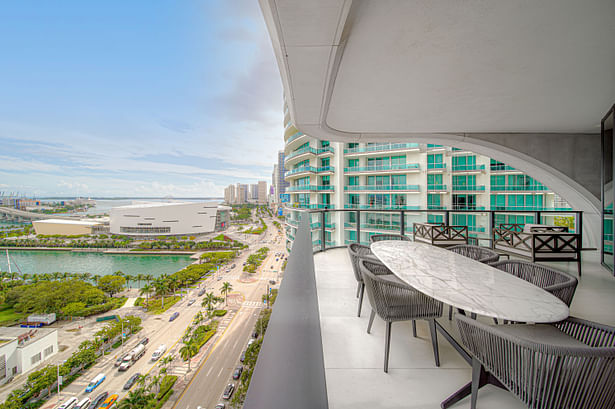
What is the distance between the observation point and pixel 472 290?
181cm

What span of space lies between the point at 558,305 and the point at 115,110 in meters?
88.6

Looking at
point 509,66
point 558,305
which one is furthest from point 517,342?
point 509,66

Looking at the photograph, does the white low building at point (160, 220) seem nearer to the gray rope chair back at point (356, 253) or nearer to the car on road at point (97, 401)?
the car on road at point (97, 401)

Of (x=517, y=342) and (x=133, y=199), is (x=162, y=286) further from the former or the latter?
(x=133, y=199)

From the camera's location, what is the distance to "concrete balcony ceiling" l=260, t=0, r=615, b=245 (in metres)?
1.93

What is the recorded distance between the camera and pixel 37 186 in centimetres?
6756

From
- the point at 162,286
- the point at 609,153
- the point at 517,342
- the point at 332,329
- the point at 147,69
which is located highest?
the point at 147,69

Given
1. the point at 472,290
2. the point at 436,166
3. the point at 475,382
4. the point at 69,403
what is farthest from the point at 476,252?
the point at 69,403

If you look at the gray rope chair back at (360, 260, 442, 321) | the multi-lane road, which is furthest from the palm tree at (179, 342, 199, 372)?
the gray rope chair back at (360, 260, 442, 321)

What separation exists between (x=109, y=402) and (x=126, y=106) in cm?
7631

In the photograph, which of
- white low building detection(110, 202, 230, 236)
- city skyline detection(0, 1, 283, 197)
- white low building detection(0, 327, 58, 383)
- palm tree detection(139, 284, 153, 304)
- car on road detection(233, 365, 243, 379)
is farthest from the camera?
city skyline detection(0, 1, 283, 197)

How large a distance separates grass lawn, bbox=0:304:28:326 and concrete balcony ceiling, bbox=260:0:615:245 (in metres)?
32.6

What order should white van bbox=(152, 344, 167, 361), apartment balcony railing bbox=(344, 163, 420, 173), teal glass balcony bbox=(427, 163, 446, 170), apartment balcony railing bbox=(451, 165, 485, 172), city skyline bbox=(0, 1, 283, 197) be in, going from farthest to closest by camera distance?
city skyline bbox=(0, 1, 283, 197) → apartment balcony railing bbox=(451, 165, 485, 172) → teal glass balcony bbox=(427, 163, 446, 170) → apartment balcony railing bbox=(344, 163, 420, 173) → white van bbox=(152, 344, 167, 361)

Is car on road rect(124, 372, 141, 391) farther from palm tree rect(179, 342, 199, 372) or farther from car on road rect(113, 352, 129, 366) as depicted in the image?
palm tree rect(179, 342, 199, 372)
